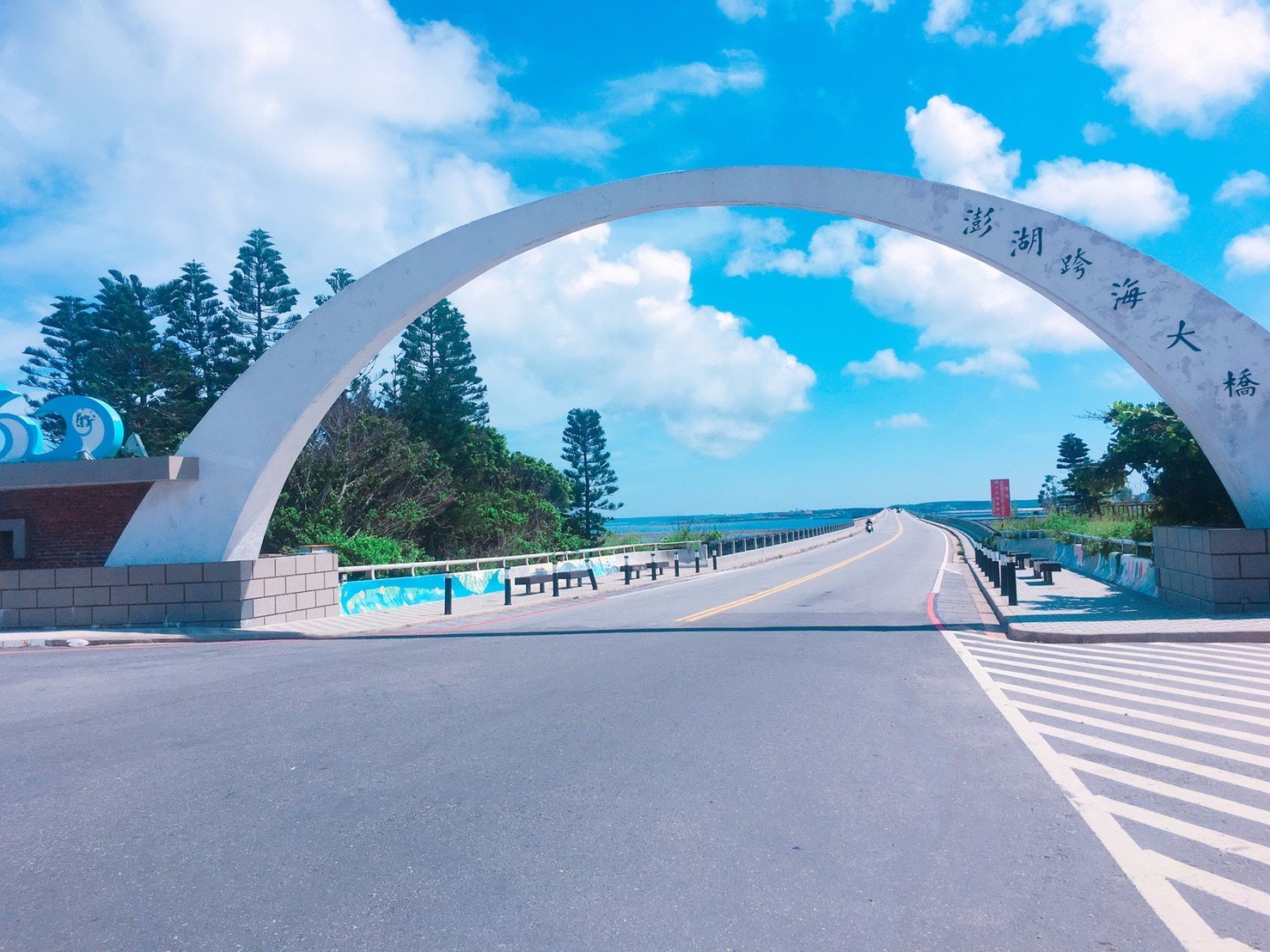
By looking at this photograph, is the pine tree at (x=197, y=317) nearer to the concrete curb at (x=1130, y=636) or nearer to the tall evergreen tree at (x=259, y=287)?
the tall evergreen tree at (x=259, y=287)

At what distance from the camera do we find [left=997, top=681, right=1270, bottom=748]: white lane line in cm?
634

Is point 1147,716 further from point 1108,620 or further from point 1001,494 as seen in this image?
point 1001,494

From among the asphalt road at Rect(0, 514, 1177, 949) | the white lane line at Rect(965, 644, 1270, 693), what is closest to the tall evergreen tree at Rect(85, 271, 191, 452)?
the asphalt road at Rect(0, 514, 1177, 949)

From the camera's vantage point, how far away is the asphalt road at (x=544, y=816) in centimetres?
359

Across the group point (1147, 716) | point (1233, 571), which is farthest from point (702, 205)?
point (1147, 716)

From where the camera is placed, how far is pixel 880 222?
15766 millimetres

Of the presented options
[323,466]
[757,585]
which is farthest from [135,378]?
[757,585]

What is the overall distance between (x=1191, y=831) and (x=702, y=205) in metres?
14.5

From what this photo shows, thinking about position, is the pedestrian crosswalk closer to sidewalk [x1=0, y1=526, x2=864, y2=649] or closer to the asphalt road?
the asphalt road

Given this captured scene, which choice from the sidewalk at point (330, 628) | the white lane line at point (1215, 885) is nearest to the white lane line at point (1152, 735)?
the white lane line at point (1215, 885)

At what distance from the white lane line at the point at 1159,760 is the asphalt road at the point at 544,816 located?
50 centimetres

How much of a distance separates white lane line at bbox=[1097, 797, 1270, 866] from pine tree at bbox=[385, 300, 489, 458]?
41.2m

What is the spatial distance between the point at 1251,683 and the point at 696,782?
632 centimetres

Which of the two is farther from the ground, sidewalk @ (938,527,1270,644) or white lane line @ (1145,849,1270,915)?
sidewalk @ (938,527,1270,644)
